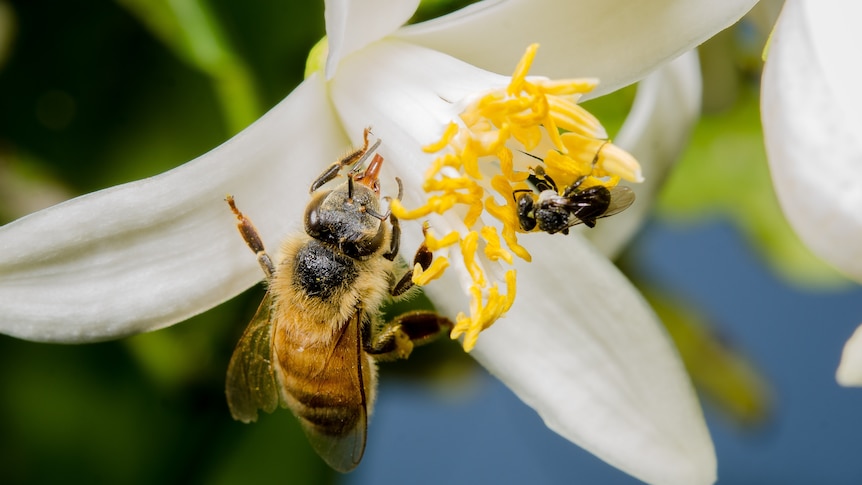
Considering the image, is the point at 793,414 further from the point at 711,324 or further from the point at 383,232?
the point at 383,232

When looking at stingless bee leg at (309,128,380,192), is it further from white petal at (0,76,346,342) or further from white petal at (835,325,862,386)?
white petal at (835,325,862,386)

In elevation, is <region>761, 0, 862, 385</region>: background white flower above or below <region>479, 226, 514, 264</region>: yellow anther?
above

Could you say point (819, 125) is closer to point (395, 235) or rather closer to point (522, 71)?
point (522, 71)

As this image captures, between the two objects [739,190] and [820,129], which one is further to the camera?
[739,190]

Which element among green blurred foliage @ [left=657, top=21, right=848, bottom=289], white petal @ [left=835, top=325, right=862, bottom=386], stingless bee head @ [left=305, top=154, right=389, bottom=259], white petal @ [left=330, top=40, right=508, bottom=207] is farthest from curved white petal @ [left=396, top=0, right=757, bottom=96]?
green blurred foliage @ [left=657, top=21, right=848, bottom=289]

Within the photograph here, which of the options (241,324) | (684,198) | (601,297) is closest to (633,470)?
(601,297)

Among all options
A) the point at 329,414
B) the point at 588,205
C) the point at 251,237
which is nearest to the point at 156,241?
the point at 251,237
